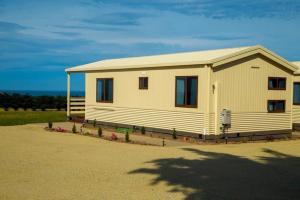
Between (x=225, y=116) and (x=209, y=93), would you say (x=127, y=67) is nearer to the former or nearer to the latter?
(x=209, y=93)

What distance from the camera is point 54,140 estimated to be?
15.8 metres

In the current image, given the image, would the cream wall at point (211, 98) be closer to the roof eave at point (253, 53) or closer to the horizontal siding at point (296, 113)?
the roof eave at point (253, 53)

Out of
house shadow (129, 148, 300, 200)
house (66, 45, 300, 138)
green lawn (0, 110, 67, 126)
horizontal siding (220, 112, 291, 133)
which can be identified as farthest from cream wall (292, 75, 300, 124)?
green lawn (0, 110, 67, 126)

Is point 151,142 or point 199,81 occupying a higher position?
point 199,81

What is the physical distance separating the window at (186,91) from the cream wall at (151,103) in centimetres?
18

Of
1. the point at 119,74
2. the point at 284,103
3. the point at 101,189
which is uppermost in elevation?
the point at 119,74

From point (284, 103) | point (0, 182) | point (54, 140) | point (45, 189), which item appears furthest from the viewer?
point (284, 103)

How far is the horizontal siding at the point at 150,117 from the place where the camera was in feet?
54.2

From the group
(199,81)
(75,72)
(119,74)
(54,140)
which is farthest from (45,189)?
(75,72)

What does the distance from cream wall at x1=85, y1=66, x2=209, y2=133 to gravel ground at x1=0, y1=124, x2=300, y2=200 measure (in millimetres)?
1884

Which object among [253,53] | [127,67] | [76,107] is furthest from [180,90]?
[76,107]

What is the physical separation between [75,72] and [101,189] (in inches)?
661

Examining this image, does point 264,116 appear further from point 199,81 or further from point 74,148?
point 74,148

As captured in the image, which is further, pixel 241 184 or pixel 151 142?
pixel 151 142
